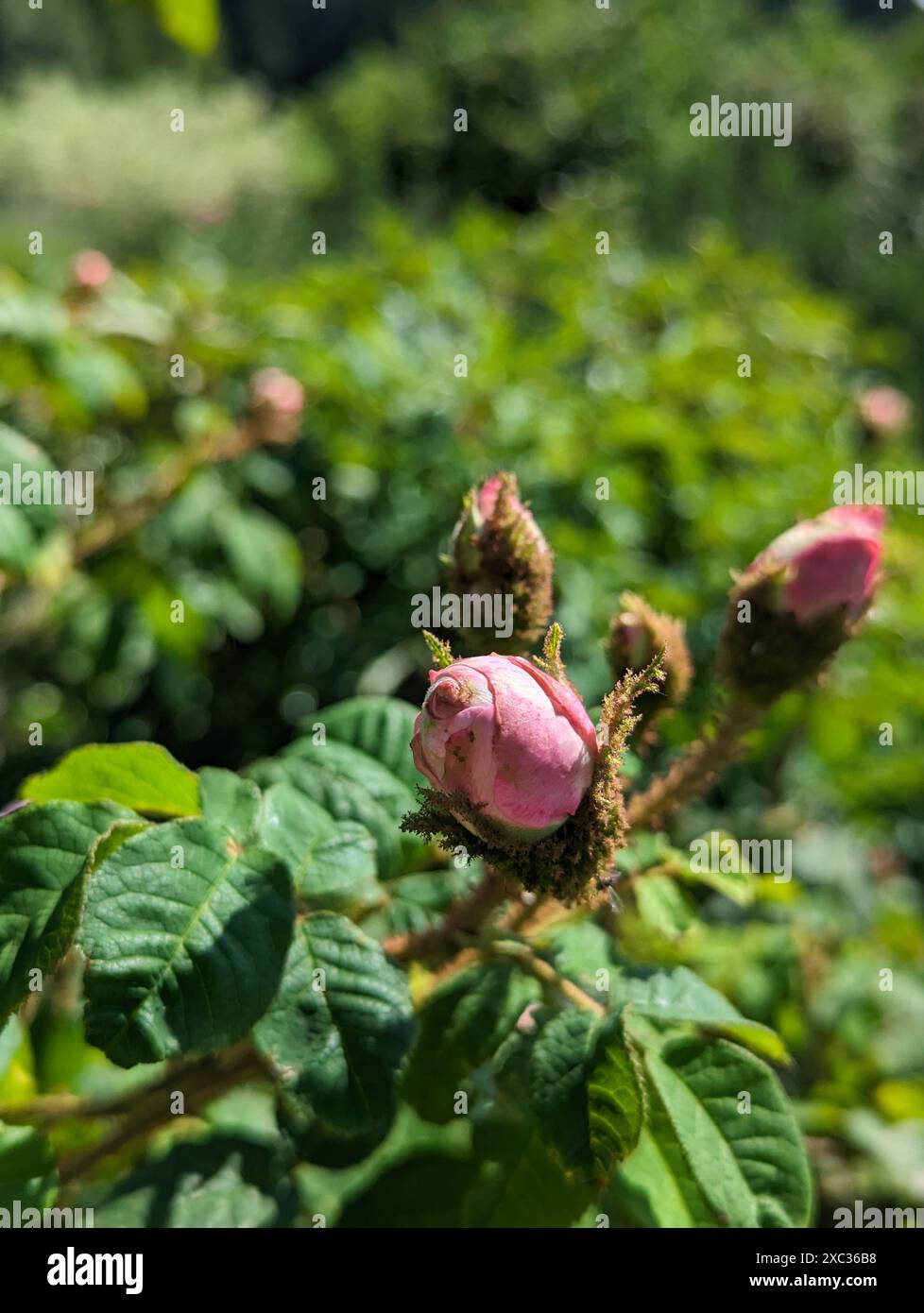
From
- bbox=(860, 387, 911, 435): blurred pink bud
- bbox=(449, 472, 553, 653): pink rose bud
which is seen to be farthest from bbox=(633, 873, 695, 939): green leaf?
bbox=(860, 387, 911, 435): blurred pink bud

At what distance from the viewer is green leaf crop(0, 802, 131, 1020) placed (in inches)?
26.4

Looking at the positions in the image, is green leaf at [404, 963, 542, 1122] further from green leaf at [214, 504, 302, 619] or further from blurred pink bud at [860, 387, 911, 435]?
blurred pink bud at [860, 387, 911, 435]

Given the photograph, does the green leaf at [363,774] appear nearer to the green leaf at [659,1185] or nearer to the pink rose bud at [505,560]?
the pink rose bud at [505,560]

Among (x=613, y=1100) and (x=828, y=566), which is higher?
(x=828, y=566)

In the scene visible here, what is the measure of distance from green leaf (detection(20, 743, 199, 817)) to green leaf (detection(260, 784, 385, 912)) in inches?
2.5

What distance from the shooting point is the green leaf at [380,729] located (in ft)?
3.27

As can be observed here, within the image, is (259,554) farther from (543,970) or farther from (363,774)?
(543,970)

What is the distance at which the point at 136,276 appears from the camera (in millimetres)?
2652

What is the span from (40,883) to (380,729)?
1.25 ft

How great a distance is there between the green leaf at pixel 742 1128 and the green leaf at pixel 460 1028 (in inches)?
4.7

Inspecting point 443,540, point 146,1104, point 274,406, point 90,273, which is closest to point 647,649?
point 146,1104

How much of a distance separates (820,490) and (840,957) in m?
0.96

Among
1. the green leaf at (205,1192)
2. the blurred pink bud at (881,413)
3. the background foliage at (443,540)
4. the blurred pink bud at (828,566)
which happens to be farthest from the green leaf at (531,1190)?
the blurred pink bud at (881,413)

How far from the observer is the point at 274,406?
183 centimetres
